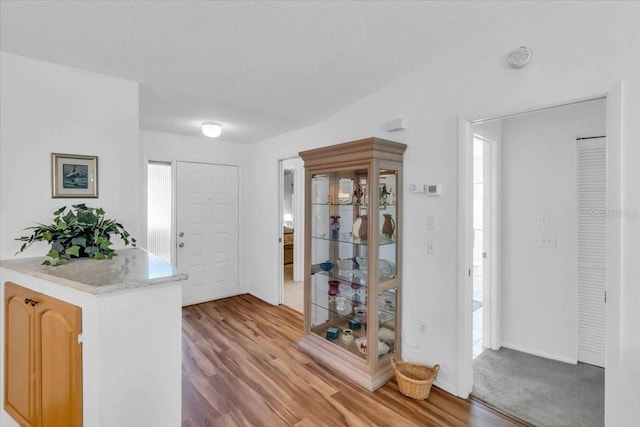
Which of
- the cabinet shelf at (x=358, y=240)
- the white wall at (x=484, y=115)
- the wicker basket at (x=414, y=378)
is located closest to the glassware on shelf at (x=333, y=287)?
the cabinet shelf at (x=358, y=240)

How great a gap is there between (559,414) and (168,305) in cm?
258

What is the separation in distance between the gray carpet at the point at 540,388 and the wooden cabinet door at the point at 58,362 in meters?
2.52

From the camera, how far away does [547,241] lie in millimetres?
2799

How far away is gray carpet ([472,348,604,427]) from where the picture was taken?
2025mm

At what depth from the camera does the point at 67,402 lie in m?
1.45

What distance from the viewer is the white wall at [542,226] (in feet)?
8.82

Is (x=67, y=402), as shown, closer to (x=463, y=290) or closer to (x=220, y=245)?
(x=463, y=290)

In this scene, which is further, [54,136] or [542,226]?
[542,226]

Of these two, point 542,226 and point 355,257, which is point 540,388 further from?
point 355,257

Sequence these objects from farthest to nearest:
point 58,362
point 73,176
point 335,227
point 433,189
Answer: point 335,227
point 433,189
point 73,176
point 58,362

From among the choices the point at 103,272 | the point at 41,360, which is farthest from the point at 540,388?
the point at 41,360

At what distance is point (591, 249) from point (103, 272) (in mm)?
3696

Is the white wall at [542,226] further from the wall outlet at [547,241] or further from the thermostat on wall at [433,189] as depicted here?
the thermostat on wall at [433,189]

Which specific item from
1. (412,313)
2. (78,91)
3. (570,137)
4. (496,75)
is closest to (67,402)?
(78,91)
